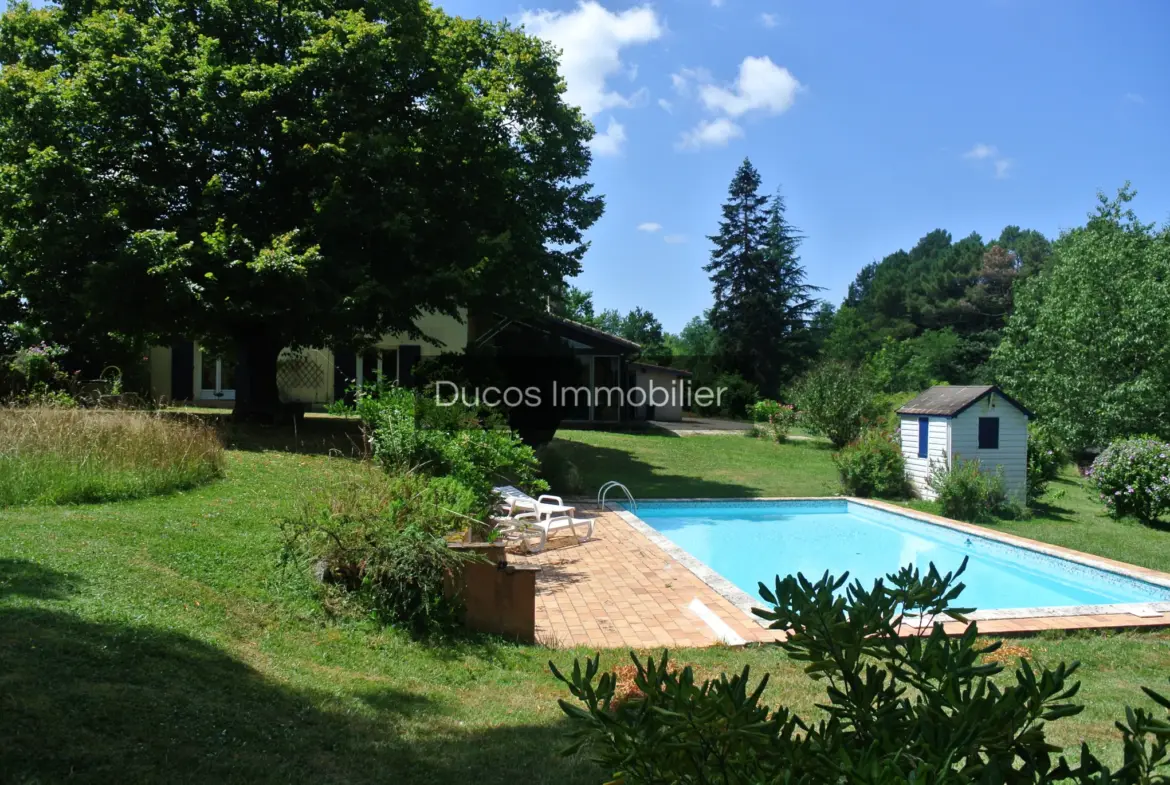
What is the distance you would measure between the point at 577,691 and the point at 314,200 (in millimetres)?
14812

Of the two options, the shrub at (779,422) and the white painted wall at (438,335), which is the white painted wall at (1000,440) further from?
the white painted wall at (438,335)

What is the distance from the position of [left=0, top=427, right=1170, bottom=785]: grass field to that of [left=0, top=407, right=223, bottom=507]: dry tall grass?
0.64 meters

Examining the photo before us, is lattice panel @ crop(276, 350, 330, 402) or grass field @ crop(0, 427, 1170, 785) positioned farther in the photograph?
lattice panel @ crop(276, 350, 330, 402)

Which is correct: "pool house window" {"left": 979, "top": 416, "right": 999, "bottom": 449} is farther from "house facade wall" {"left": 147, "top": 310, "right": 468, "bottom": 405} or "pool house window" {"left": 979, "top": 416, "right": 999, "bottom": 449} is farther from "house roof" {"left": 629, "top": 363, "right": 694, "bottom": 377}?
"house roof" {"left": 629, "top": 363, "right": 694, "bottom": 377}

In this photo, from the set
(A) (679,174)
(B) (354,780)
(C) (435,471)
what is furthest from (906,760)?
(A) (679,174)

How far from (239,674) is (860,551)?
10.5 metres

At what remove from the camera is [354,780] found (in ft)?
10.3

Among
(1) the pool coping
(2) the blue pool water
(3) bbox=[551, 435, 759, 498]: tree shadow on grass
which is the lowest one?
(2) the blue pool water

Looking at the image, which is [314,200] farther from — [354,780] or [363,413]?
[354,780]

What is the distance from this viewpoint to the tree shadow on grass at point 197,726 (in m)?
2.97

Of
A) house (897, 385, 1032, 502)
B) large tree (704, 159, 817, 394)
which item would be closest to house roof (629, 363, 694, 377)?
large tree (704, 159, 817, 394)

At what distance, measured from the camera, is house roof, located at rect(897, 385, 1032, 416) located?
1357 centimetres

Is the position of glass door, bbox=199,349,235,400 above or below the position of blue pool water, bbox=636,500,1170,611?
above

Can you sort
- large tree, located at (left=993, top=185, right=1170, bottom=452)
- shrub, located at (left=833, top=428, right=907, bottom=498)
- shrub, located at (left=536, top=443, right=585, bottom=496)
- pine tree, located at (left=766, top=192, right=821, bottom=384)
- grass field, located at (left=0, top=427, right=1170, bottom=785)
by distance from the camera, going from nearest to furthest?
grass field, located at (left=0, top=427, right=1170, bottom=785), shrub, located at (left=536, top=443, right=585, bottom=496), shrub, located at (left=833, top=428, right=907, bottom=498), large tree, located at (left=993, top=185, right=1170, bottom=452), pine tree, located at (left=766, top=192, right=821, bottom=384)
